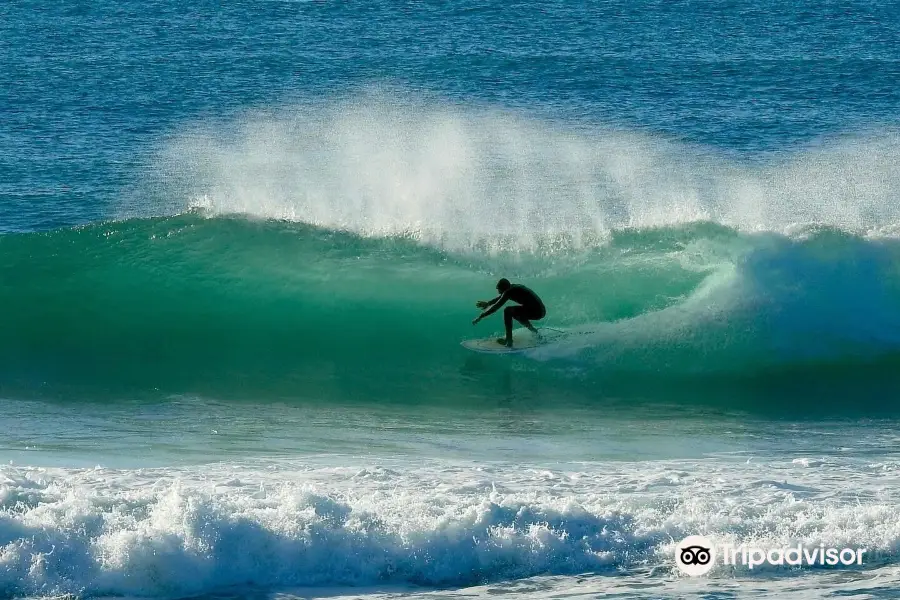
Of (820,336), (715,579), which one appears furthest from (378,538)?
(820,336)

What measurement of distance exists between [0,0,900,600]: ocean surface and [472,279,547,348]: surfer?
456mm

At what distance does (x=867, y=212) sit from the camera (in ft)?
75.8

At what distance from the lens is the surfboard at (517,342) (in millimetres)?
15211

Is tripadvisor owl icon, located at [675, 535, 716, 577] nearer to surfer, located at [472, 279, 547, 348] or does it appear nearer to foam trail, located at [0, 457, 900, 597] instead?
foam trail, located at [0, 457, 900, 597]

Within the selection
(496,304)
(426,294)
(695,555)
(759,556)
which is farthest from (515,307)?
(759,556)

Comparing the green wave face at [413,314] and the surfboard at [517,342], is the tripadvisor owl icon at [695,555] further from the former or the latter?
the surfboard at [517,342]

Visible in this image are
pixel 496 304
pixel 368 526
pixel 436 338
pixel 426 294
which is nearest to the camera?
pixel 368 526

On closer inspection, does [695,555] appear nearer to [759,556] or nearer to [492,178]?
[759,556]

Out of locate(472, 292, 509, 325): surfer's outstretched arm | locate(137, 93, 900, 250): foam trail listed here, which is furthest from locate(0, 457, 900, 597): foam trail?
locate(137, 93, 900, 250): foam trail

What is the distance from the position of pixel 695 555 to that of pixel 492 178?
1346 cm

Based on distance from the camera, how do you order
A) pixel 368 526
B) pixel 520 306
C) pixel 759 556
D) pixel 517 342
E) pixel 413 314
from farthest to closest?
pixel 413 314 → pixel 517 342 → pixel 520 306 → pixel 368 526 → pixel 759 556

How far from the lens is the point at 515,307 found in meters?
15.2

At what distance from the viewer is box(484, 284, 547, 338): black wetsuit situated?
49.4 feet

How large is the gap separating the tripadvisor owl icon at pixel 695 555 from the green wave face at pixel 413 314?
4083mm
